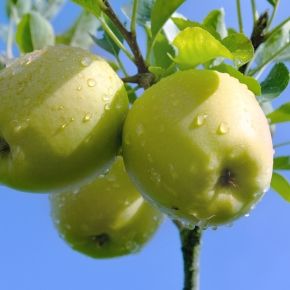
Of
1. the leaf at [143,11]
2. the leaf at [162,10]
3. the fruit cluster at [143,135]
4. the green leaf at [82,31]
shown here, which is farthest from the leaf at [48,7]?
the fruit cluster at [143,135]

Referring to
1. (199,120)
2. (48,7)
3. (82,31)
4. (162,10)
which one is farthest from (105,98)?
(48,7)

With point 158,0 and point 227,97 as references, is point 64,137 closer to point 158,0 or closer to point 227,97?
point 227,97

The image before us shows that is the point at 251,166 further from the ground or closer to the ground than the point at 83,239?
further from the ground

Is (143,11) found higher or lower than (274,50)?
higher

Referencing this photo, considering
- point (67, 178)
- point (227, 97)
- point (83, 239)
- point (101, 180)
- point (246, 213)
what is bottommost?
point (83, 239)

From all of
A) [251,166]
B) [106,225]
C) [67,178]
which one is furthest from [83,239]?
[251,166]

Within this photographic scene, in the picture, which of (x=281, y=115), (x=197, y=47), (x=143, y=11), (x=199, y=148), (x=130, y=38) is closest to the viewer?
(x=199, y=148)

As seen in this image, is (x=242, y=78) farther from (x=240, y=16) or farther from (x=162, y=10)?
(x=240, y=16)
